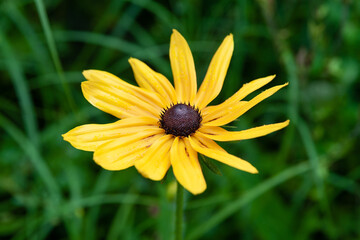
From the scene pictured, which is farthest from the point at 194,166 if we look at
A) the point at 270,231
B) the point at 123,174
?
the point at 123,174

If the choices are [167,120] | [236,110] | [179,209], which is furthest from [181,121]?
[179,209]

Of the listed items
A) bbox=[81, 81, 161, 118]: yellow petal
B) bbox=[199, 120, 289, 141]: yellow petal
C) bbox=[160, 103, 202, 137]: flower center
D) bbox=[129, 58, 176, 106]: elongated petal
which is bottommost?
bbox=[199, 120, 289, 141]: yellow petal

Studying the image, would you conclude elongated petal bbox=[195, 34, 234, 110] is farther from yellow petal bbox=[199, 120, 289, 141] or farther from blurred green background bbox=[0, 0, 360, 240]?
blurred green background bbox=[0, 0, 360, 240]

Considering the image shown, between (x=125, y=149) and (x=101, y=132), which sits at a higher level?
(x=101, y=132)

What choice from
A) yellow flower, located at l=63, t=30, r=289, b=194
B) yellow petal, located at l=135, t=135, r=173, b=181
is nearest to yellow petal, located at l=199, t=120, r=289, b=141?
yellow flower, located at l=63, t=30, r=289, b=194

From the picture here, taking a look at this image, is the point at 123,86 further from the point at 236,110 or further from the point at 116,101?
the point at 236,110

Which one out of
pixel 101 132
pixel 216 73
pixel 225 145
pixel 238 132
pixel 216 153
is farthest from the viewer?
pixel 225 145
